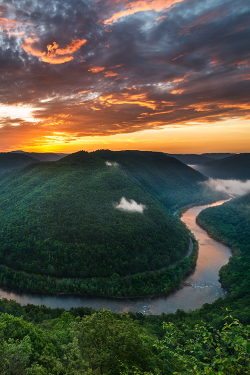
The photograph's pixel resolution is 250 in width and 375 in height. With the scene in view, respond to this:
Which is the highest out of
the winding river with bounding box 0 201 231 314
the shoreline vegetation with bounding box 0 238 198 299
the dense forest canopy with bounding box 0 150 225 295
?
the dense forest canopy with bounding box 0 150 225 295

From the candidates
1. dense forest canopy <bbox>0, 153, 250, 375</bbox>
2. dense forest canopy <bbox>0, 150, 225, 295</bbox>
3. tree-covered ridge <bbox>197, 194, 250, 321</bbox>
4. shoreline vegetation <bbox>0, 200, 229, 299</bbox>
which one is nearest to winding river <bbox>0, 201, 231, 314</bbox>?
shoreline vegetation <bbox>0, 200, 229, 299</bbox>

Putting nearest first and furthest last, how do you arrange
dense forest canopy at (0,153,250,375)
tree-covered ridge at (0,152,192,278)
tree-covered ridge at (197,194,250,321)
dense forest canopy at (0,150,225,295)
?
1. dense forest canopy at (0,153,250,375)
2. tree-covered ridge at (197,194,250,321)
3. dense forest canopy at (0,150,225,295)
4. tree-covered ridge at (0,152,192,278)

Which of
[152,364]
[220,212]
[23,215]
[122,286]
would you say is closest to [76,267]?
[122,286]

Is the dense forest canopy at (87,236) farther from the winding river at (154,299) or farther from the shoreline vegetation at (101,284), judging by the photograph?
the winding river at (154,299)

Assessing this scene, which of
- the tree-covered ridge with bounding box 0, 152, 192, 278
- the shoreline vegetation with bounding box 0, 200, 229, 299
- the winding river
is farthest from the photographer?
the tree-covered ridge with bounding box 0, 152, 192, 278

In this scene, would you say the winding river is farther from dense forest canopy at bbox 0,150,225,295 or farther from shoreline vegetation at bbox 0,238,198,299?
dense forest canopy at bbox 0,150,225,295

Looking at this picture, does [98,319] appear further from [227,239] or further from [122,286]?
[227,239]

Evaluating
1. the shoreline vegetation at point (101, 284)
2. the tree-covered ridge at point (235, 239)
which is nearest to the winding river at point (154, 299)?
the shoreline vegetation at point (101, 284)

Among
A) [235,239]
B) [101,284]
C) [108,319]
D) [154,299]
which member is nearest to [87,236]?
[101,284]

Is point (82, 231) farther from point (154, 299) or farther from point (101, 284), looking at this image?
point (154, 299)
